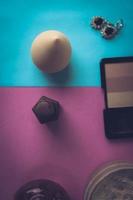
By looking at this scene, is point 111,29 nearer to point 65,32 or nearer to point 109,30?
point 109,30

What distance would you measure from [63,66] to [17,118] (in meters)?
0.23

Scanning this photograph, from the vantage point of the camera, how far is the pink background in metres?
1.11

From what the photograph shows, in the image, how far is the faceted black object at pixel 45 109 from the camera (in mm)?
1047

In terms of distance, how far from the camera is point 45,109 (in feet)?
3.43

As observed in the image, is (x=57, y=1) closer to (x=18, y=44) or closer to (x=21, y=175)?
(x=18, y=44)

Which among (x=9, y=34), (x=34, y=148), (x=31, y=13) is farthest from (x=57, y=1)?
(x=34, y=148)

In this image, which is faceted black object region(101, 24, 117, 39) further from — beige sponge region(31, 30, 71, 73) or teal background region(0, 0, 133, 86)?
beige sponge region(31, 30, 71, 73)

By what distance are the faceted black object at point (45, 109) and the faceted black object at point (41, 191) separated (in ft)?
0.63

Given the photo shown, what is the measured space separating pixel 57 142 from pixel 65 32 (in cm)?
37

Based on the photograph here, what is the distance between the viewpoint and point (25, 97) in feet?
3.72

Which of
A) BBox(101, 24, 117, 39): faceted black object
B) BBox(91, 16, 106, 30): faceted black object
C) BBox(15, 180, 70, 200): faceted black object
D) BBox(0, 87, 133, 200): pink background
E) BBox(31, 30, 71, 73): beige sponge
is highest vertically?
BBox(91, 16, 106, 30): faceted black object

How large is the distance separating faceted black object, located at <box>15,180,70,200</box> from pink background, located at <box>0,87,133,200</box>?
0.30ft

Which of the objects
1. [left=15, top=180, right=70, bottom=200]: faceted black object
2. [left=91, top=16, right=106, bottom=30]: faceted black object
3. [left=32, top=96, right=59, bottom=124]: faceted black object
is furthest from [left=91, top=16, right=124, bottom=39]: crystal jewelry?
[left=15, top=180, right=70, bottom=200]: faceted black object

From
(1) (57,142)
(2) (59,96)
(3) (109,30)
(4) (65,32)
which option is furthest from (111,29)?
(1) (57,142)
